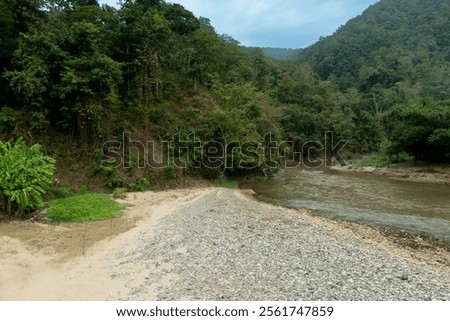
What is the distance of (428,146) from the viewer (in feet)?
137

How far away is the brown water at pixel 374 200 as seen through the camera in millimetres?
18375

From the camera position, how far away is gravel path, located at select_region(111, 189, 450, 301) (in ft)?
27.5

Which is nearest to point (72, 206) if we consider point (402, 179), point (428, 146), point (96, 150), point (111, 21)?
point (96, 150)

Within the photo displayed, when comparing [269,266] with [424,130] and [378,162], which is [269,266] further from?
[378,162]

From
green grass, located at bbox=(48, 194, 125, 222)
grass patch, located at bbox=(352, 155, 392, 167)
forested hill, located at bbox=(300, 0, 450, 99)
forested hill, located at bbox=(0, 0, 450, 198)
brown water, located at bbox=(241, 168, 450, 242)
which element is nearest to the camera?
green grass, located at bbox=(48, 194, 125, 222)

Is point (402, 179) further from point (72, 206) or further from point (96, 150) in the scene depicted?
point (72, 206)

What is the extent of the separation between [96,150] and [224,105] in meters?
14.5

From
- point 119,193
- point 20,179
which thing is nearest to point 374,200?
point 119,193

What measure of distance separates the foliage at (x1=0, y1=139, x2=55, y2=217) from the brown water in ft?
48.4

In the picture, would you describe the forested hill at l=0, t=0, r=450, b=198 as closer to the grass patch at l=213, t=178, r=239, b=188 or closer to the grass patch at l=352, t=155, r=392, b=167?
the grass patch at l=213, t=178, r=239, b=188

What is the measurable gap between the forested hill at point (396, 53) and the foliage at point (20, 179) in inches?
3062

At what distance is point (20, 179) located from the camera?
15.2 m

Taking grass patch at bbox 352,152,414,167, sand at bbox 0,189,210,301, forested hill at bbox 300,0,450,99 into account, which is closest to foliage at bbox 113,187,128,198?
sand at bbox 0,189,210,301

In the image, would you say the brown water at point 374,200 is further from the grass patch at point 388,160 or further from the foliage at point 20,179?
the foliage at point 20,179
